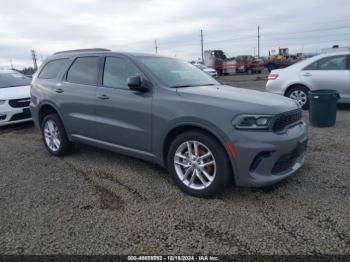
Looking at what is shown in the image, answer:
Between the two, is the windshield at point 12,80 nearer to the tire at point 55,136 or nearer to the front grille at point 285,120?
the tire at point 55,136

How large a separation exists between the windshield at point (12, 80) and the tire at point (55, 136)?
4.18m

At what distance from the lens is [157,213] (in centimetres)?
342

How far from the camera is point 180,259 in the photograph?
104 inches

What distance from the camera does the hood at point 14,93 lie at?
794 centimetres

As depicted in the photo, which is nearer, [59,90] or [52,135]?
[59,90]

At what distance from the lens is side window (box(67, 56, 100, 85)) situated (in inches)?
188

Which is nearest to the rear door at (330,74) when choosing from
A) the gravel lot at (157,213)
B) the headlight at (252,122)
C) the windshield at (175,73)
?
the gravel lot at (157,213)

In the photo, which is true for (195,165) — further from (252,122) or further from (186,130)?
(252,122)

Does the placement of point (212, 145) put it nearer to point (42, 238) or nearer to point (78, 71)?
point (42, 238)

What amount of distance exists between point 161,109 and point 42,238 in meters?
1.87

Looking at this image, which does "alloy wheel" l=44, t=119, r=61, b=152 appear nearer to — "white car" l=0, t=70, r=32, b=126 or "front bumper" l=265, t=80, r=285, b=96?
"white car" l=0, t=70, r=32, b=126

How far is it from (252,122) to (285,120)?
48cm

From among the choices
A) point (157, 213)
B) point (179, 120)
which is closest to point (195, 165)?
point (179, 120)

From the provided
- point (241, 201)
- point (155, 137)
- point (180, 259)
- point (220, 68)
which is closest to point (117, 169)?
point (155, 137)
